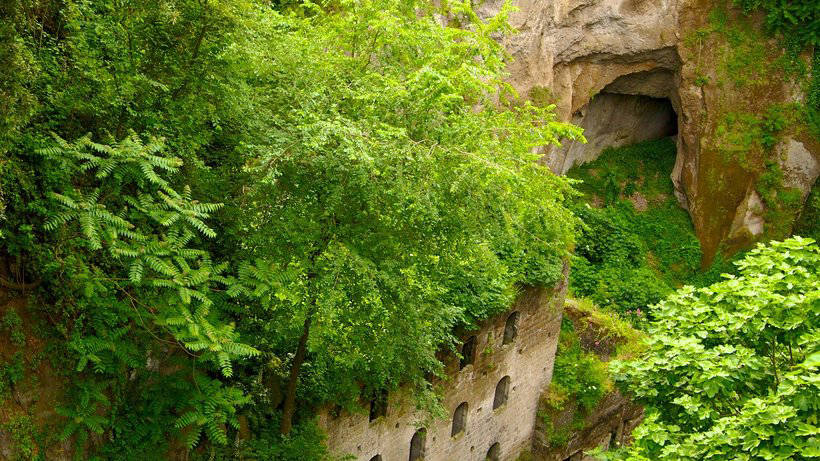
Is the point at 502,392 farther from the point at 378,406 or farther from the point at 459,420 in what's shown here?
the point at 378,406

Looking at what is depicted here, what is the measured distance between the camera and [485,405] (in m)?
18.1

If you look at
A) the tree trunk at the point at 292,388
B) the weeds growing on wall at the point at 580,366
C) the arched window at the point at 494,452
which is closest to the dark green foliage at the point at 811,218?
the weeds growing on wall at the point at 580,366

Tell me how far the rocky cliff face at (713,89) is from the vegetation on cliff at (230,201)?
1540cm

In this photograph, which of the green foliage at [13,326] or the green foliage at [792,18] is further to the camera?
the green foliage at [792,18]

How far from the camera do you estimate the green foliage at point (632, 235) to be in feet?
82.0

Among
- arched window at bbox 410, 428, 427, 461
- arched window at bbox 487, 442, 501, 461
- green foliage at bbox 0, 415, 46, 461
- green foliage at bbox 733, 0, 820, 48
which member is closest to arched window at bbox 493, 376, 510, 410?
arched window at bbox 487, 442, 501, 461

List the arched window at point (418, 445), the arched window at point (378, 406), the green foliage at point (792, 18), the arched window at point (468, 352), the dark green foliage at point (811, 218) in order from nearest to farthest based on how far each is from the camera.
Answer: the arched window at point (378, 406), the arched window at point (418, 445), the arched window at point (468, 352), the green foliage at point (792, 18), the dark green foliage at point (811, 218)

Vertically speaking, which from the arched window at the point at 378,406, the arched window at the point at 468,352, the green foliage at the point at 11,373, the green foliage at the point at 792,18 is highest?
the green foliage at the point at 792,18

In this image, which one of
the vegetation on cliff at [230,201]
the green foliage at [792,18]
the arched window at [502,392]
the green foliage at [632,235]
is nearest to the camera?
the vegetation on cliff at [230,201]

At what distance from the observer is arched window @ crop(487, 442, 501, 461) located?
19.2m

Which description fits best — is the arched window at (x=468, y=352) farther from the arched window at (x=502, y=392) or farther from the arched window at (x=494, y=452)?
the arched window at (x=494, y=452)

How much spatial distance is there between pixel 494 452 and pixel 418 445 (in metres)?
3.54

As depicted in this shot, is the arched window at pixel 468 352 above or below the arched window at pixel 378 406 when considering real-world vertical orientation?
above

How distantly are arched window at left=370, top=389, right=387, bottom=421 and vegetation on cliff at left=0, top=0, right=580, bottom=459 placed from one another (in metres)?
2.49
